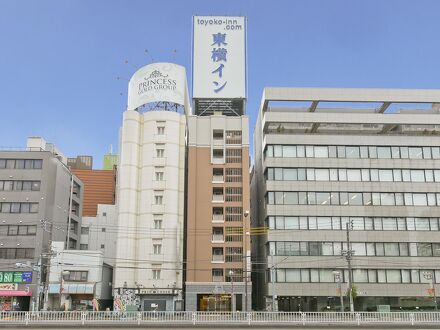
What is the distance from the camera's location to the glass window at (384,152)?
87000 millimetres

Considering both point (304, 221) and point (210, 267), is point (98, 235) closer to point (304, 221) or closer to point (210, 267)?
point (210, 267)

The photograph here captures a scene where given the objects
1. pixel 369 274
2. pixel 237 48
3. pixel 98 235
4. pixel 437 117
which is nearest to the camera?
pixel 369 274

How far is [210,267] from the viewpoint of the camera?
82375 millimetres

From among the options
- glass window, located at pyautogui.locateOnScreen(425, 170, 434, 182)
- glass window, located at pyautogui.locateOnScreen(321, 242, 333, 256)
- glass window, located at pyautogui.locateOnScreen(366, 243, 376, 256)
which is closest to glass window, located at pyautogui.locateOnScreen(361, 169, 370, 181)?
glass window, located at pyautogui.locateOnScreen(425, 170, 434, 182)

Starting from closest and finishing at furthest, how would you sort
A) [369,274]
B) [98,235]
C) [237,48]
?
[369,274], [237,48], [98,235]

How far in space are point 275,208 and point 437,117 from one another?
3150 centimetres

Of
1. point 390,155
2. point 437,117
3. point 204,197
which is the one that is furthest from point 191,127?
point 437,117

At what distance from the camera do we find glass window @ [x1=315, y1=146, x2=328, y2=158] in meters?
86.5

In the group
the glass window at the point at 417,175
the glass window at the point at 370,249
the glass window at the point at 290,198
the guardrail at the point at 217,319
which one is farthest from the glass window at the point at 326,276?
the guardrail at the point at 217,319

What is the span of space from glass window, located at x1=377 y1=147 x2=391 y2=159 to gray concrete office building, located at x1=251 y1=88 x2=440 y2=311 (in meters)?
0.16

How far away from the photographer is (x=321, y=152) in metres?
86.7

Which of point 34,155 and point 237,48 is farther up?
point 237,48

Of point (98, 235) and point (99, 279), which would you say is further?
point (98, 235)

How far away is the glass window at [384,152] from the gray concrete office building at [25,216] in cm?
5383
